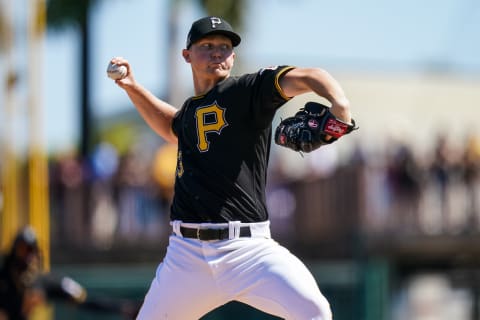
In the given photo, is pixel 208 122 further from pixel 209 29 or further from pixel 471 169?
pixel 471 169

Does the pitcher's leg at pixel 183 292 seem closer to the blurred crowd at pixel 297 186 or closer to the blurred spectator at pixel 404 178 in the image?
the blurred crowd at pixel 297 186

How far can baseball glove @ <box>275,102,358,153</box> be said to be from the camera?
6.05m

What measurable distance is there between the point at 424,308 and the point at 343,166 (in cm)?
1621

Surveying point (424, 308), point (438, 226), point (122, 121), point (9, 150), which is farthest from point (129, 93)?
point (122, 121)

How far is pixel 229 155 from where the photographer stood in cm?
668

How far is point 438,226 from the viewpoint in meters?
17.9

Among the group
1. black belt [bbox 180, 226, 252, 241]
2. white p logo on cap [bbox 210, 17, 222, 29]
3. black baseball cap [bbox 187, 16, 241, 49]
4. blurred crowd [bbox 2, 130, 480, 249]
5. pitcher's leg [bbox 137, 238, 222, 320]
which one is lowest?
blurred crowd [bbox 2, 130, 480, 249]

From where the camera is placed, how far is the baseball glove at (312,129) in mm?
6055

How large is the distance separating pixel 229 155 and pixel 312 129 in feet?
A: 2.42

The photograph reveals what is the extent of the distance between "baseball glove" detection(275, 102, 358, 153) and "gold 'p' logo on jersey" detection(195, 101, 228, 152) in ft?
1.54

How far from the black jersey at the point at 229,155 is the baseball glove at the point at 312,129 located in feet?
0.98

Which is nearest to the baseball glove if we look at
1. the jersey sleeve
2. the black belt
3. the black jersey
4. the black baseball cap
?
the jersey sleeve

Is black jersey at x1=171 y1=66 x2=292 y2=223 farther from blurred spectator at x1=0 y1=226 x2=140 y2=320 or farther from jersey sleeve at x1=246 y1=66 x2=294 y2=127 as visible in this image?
blurred spectator at x1=0 y1=226 x2=140 y2=320

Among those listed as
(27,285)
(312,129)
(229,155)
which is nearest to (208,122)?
(229,155)
